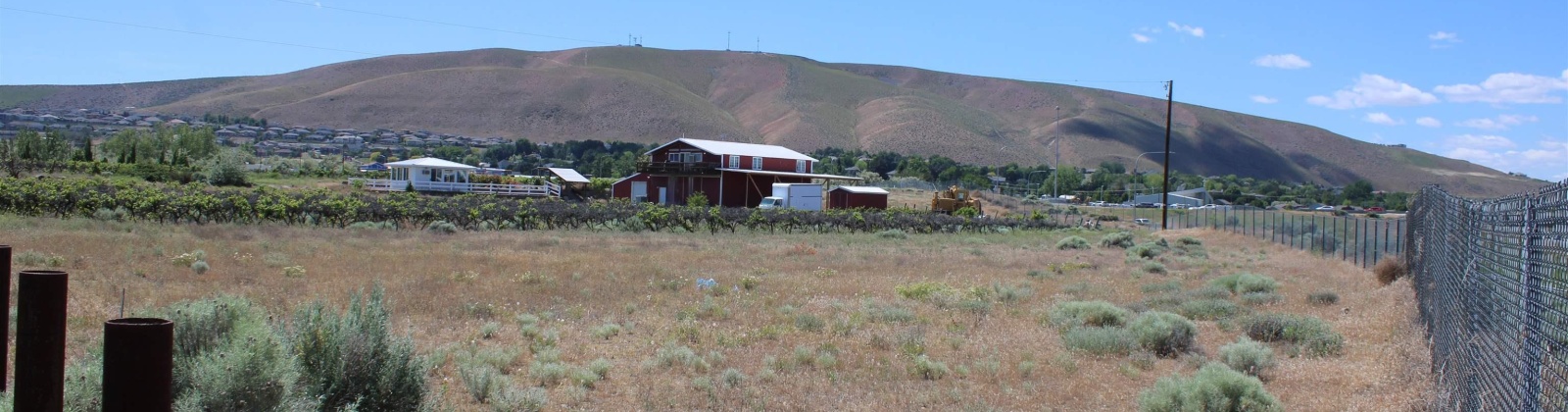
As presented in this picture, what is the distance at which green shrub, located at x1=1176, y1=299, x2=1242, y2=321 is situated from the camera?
45.4 feet

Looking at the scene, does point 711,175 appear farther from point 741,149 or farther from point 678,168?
point 741,149

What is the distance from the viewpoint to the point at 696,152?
63.2 m

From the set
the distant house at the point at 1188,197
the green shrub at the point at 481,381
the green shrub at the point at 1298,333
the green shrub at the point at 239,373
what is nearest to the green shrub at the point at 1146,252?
the green shrub at the point at 1298,333

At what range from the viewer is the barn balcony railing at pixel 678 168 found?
60719 mm

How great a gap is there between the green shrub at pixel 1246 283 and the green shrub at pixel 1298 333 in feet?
14.9

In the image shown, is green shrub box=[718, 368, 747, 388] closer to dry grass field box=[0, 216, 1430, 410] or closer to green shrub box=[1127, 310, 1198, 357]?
dry grass field box=[0, 216, 1430, 410]

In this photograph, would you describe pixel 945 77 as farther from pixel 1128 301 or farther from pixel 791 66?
pixel 1128 301

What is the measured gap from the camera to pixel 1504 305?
5.34m

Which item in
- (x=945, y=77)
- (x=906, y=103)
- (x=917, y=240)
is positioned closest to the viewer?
(x=917, y=240)

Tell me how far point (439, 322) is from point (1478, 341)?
9726 mm

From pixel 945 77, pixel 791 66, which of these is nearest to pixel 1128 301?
pixel 791 66

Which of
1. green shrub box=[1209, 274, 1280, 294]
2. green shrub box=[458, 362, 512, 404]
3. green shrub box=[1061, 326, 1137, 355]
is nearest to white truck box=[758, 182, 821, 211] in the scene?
green shrub box=[1209, 274, 1280, 294]

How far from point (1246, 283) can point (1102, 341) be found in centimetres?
754

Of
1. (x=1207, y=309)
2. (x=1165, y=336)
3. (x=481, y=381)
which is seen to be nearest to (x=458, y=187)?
(x=1207, y=309)
